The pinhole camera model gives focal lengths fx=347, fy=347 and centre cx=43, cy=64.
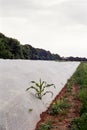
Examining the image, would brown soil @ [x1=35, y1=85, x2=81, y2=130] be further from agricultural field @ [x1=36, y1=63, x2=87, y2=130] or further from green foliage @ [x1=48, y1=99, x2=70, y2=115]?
green foliage @ [x1=48, y1=99, x2=70, y2=115]

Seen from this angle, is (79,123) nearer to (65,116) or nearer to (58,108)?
(65,116)

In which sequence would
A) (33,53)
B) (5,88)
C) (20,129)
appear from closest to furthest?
1. (20,129)
2. (5,88)
3. (33,53)

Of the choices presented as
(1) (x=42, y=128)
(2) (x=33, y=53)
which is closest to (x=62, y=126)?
(1) (x=42, y=128)

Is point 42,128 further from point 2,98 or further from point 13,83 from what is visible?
point 13,83

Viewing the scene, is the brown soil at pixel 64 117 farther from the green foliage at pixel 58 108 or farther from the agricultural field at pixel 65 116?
the green foliage at pixel 58 108

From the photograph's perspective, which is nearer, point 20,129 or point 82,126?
point 20,129

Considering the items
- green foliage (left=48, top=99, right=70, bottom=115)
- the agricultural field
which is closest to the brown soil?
the agricultural field

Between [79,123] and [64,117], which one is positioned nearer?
[79,123]

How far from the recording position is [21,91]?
10.2 metres

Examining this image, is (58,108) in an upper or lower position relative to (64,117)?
upper

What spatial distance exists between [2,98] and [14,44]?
4764 centimetres

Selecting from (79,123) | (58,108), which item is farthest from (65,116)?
(79,123)

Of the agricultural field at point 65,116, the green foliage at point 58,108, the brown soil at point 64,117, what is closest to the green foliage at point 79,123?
the agricultural field at point 65,116

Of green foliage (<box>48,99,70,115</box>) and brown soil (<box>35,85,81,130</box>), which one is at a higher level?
green foliage (<box>48,99,70,115</box>)
